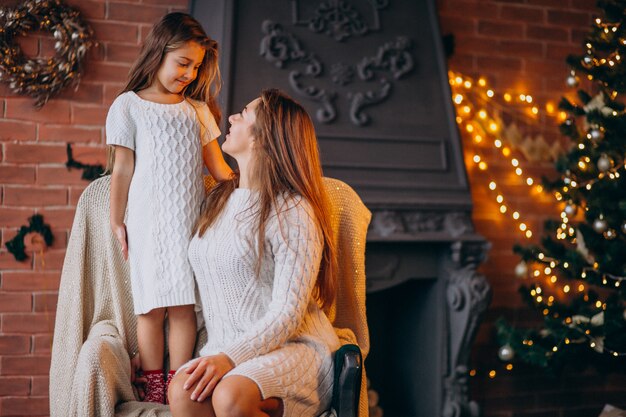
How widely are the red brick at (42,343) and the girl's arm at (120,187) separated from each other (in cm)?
108

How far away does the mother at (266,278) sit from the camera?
5.44ft

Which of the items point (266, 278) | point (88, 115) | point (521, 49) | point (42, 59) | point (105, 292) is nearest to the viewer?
point (266, 278)

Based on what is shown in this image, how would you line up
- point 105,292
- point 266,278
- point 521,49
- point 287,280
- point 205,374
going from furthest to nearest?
point 521,49, point 105,292, point 266,278, point 287,280, point 205,374

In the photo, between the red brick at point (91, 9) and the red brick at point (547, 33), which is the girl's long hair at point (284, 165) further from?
the red brick at point (547, 33)

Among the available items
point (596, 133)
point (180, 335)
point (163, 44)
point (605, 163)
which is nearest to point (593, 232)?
point (605, 163)

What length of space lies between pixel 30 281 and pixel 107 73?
91 centimetres

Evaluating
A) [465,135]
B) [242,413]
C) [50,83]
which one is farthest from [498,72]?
[242,413]

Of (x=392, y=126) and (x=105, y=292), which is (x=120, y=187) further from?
(x=392, y=126)

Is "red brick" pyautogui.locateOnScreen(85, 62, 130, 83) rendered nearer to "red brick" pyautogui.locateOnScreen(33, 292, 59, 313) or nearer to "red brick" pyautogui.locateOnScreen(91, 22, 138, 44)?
"red brick" pyautogui.locateOnScreen(91, 22, 138, 44)

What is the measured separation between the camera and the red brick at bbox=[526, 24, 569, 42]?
3582mm

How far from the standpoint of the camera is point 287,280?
179 centimetres

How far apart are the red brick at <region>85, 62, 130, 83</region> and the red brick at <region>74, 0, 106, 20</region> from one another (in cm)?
20

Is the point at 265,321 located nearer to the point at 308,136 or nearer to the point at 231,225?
the point at 231,225

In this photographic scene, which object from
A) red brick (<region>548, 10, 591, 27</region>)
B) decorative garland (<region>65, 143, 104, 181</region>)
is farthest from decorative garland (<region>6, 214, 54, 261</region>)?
red brick (<region>548, 10, 591, 27</region>)
